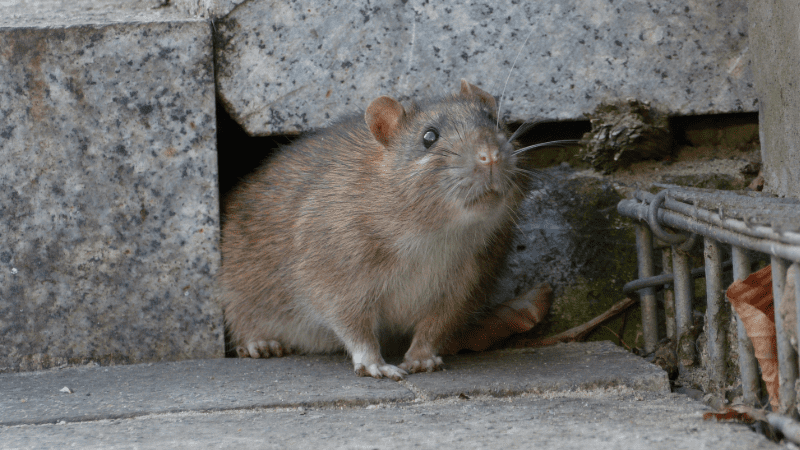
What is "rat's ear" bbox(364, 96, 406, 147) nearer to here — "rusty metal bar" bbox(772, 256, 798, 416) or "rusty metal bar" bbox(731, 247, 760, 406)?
"rusty metal bar" bbox(731, 247, 760, 406)

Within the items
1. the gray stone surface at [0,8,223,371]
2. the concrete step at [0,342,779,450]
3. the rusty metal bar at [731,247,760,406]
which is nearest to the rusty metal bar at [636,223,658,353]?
the concrete step at [0,342,779,450]

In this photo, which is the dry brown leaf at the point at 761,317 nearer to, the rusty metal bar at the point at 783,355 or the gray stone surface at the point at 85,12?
the rusty metal bar at the point at 783,355

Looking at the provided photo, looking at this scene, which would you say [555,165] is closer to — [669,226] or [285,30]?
[669,226]

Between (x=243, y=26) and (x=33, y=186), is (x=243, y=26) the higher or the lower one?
the higher one


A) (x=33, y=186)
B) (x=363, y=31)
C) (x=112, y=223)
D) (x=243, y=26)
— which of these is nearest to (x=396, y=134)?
(x=363, y=31)

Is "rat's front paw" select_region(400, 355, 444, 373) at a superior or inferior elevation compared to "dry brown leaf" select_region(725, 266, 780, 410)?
inferior

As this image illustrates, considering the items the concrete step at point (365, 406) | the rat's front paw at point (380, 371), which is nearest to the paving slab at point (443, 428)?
the concrete step at point (365, 406)
